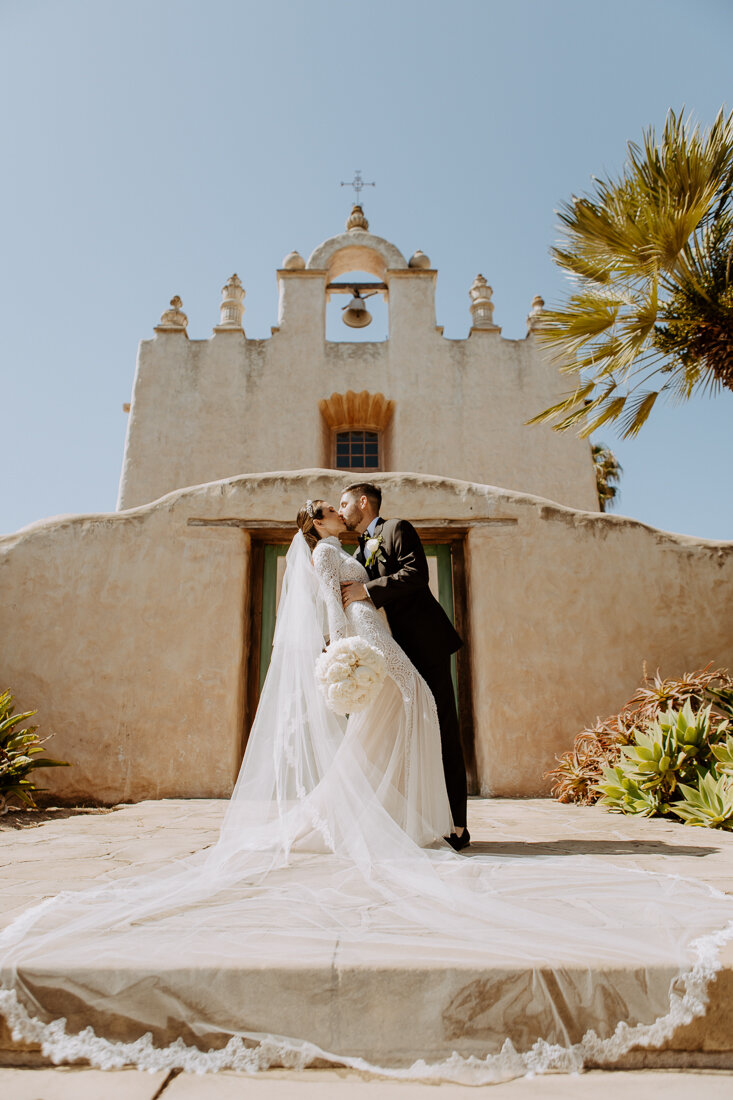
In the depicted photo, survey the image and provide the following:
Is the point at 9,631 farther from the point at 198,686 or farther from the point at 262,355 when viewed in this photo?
the point at 262,355

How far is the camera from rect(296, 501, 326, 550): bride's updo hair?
421 centimetres

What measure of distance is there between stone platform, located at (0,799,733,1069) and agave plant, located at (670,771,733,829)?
0.54 ft

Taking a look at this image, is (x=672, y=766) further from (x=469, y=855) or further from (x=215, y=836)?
(x=215, y=836)

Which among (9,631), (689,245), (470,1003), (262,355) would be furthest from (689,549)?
(262,355)

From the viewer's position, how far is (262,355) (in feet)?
44.6

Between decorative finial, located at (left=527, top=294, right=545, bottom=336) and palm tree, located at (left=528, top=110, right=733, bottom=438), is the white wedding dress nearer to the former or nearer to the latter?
palm tree, located at (left=528, top=110, right=733, bottom=438)

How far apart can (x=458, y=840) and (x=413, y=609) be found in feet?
4.42

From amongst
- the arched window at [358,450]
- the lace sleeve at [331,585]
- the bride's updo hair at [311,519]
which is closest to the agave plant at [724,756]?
the lace sleeve at [331,585]

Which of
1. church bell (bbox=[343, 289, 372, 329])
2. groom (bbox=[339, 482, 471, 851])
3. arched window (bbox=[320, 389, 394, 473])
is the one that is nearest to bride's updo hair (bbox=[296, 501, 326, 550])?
groom (bbox=[339, 482, 471, 851])

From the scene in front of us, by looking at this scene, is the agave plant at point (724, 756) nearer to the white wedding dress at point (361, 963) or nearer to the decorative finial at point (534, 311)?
the white wedding dress at point (361, 963)

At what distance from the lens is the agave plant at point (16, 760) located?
5934mm

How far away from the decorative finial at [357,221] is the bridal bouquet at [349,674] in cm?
1379

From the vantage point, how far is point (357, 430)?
565 inches

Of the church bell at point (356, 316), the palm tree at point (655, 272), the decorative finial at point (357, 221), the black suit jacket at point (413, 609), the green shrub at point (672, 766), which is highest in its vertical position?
the decorative finial at point (357, 221)
